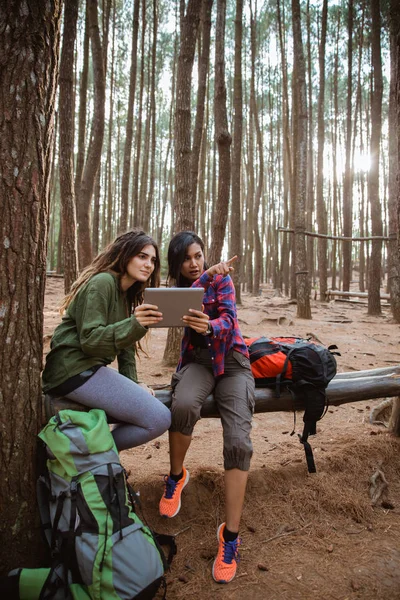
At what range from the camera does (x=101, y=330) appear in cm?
191

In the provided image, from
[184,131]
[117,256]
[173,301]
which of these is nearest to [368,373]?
[173,301]

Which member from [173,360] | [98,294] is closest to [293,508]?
[98,294]

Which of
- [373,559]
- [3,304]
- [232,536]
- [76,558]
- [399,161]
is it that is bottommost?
[373,559]

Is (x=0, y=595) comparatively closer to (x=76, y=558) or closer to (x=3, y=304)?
(x=76, y=558)

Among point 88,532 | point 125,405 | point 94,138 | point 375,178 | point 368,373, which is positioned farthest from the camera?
point 375,178

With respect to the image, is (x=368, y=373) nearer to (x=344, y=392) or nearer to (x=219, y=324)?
(x=344, y=392)

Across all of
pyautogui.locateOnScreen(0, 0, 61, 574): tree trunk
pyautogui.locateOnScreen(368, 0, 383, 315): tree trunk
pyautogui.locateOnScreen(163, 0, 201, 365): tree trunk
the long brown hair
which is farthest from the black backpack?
pyautogui.locateOnScreen(368, 0, 383, 315): tree trunk

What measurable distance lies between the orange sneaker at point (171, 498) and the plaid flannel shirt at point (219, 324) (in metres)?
0.71

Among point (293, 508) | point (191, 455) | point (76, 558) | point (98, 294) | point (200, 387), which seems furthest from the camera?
point (191, 455)

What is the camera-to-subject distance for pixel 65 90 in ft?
17.0

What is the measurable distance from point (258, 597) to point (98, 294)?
170cm

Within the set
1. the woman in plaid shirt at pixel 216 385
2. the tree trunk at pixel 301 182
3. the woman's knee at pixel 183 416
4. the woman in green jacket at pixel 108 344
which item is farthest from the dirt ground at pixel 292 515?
the tree trunk at pixel 301 182

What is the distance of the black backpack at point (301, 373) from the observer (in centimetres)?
252

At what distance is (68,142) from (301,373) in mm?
4677
